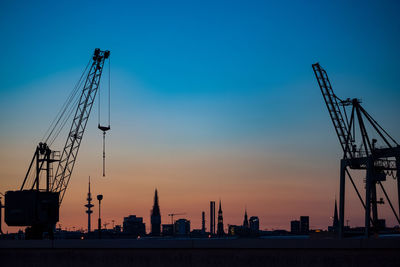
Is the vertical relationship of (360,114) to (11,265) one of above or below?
above

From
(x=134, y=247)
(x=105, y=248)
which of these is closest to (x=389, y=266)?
(x=134, y=247)

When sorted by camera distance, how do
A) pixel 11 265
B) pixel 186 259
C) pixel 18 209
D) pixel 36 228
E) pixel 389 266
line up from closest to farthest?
pixel 389 266
pixel 186 259
pixel 11 265
pixel 18 209
pixel 36 228

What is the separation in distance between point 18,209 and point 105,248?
51262 millimetres

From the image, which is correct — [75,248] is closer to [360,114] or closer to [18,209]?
[18,209]

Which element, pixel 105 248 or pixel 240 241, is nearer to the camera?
pixel 240 241

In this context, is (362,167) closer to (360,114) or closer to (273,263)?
(360,114)

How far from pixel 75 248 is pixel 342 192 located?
78.3m

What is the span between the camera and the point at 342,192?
10412 cm

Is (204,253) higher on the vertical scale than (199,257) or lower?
higher

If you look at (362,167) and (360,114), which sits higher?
(360,114)

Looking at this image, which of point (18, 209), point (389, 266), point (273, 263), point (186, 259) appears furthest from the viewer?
point (18, 209)

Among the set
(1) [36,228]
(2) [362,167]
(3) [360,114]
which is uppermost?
(3) [360,114]

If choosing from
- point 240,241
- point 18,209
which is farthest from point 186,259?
point 18,209

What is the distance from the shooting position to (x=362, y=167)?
357 ft
